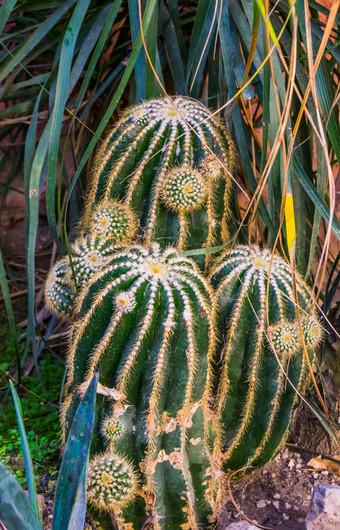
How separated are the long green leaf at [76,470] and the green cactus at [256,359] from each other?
1.58 ft

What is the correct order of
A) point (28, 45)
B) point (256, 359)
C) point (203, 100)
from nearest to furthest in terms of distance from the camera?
point (256, 359) → point (203, 100) → point (28, 45)

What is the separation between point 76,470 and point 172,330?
381mm

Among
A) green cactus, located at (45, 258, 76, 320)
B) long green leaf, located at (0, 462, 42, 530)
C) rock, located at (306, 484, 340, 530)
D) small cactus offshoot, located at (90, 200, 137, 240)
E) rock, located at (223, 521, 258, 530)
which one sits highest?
small cactus offshoot, located at (90, 200, 137, 240)

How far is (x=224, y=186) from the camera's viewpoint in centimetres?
167

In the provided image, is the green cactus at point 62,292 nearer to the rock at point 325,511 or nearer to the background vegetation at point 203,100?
the background vegetation at point 203,100

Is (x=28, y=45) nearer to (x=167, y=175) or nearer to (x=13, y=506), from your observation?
(x=167, y=175)

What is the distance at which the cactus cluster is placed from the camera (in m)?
1.29

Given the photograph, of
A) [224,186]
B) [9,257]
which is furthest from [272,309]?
[9,257]

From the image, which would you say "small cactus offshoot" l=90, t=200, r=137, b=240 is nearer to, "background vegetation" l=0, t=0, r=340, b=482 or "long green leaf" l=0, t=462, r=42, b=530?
"background vegetation" l=0, t=0, r=340, b=482

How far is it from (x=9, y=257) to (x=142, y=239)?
1.62 meters

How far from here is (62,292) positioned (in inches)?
61.7

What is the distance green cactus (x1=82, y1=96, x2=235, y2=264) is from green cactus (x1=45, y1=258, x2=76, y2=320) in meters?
0.17

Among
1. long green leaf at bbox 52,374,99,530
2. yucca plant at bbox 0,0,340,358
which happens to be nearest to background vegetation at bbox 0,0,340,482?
yucca plant at bbox 0,0,340,358

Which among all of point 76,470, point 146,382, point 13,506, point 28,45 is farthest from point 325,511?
point 28,45
